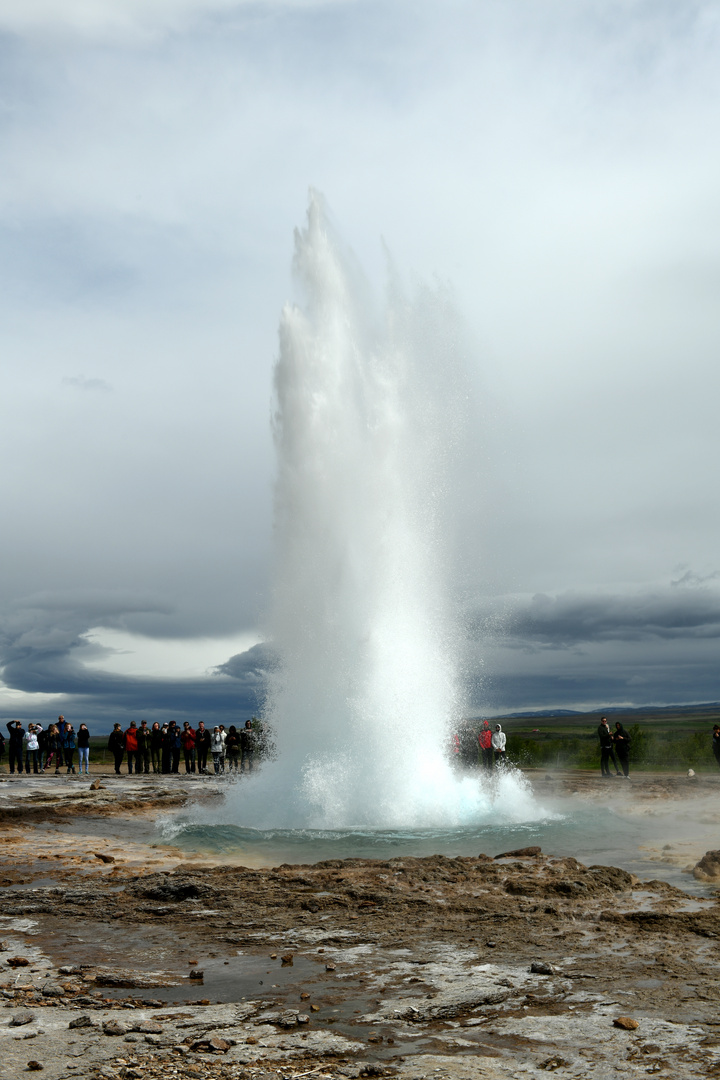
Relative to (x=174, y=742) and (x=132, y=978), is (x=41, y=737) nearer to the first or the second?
(x=174, y=742)

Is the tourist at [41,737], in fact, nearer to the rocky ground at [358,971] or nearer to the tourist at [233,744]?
the tourist at [233,744]

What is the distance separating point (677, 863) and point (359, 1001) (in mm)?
7749

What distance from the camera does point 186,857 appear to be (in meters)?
13.7

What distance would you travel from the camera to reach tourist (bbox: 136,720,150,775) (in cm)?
3144

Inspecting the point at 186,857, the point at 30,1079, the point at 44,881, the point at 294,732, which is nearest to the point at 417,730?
the point at 294,732

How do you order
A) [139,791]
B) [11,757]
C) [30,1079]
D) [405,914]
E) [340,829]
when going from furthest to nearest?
[11,757] < [139,791] < [340,829] < [405,914] < [30,1079]

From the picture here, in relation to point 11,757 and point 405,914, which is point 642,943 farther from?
point 11,757

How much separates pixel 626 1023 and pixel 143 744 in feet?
92.8

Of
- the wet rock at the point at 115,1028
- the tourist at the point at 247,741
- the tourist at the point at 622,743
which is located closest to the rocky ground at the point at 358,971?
the wet rock at the point at 115,1028

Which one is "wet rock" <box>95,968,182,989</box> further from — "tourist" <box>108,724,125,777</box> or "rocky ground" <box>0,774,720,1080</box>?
"tourist" <box>108,724,125,777</box>

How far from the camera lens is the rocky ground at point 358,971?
16.5ft

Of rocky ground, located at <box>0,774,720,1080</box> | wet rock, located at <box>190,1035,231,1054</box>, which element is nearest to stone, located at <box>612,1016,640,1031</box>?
rocky ground, located at <box>0,774,720,1080</box>

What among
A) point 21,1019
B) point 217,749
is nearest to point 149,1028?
point 21,1019

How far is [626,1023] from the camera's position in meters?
5.34
